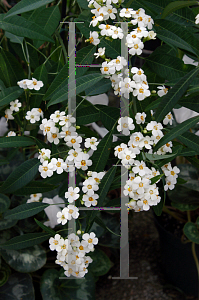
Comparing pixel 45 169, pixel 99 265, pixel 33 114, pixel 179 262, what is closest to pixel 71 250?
pixel 45 169

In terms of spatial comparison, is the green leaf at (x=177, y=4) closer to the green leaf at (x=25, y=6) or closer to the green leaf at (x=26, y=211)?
the green leaf at (x=25, y=6)

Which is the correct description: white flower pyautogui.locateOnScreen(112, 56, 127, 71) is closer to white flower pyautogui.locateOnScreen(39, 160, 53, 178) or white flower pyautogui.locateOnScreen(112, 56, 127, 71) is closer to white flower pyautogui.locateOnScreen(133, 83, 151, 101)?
white flower pyautogui.locateOnScreen(133, 83, 151, 101)

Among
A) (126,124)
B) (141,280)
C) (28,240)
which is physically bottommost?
(141,280)

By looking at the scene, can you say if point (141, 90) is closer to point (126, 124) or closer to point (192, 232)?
point (126, 124)

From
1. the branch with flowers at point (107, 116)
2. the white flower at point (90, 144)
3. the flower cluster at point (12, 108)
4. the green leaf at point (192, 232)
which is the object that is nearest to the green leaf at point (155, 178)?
the branch with flowers at point (107, 116)

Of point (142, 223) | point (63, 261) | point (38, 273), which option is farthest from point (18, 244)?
point (142, 223)

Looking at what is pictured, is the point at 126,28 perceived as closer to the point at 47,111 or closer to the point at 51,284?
the point at 47,111
